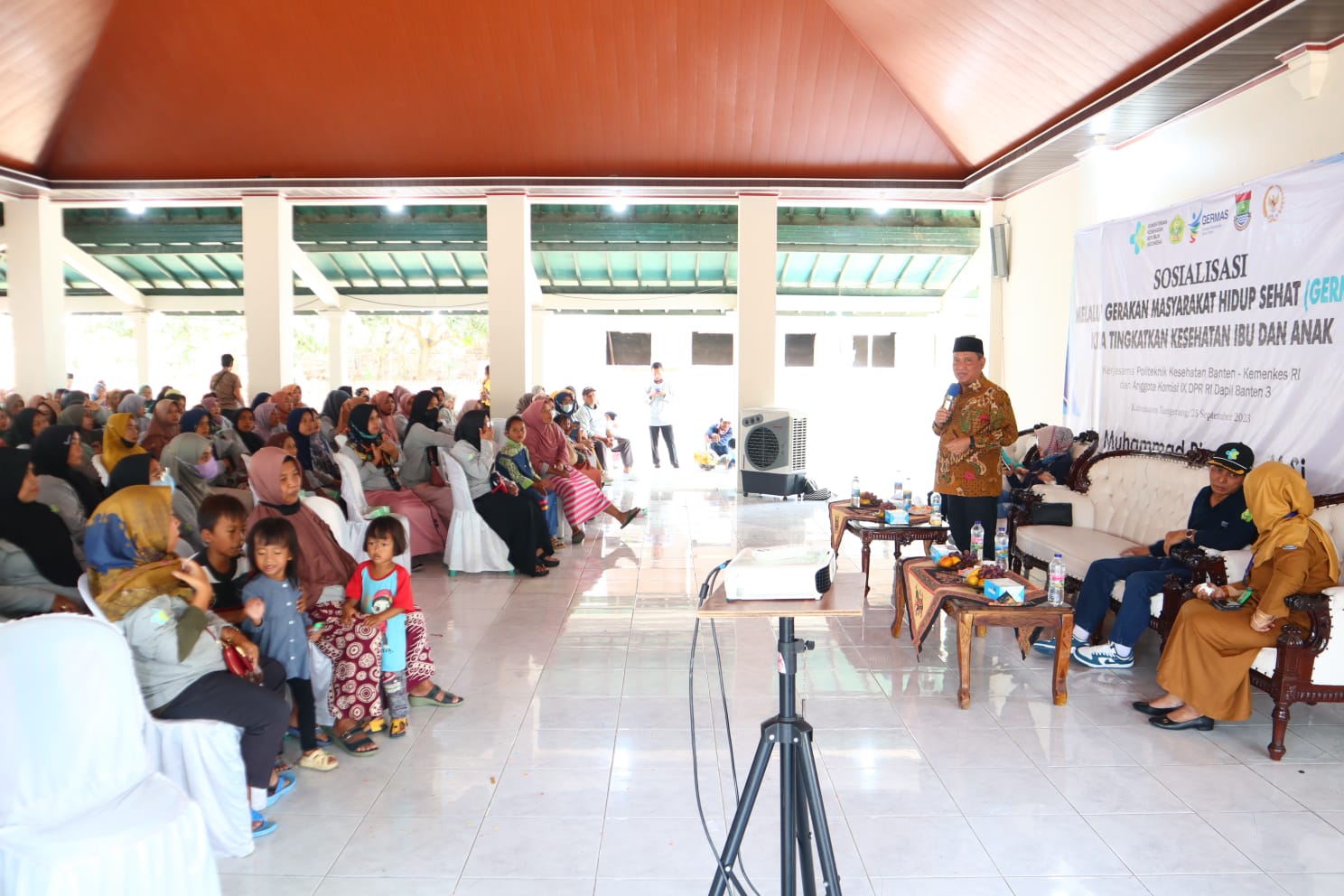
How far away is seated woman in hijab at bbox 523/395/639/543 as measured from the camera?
699cm

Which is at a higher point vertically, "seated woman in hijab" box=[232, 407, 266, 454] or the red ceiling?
the red ceiling

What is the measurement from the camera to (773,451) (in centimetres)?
916

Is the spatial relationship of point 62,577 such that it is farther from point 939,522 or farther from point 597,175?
point 597,175

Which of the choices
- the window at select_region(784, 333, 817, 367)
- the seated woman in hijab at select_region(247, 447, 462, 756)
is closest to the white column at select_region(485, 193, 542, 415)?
the seated woman in hijab at select_region(247, 447, 462, 756)

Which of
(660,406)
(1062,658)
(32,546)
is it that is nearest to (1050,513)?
(1062,658)

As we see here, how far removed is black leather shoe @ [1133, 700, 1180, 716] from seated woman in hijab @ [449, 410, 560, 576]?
3614mm

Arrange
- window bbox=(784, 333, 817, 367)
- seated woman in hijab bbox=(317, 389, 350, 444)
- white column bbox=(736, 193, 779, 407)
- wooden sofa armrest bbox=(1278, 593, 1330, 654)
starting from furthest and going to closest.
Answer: window bbox=(784, 333, 817, 367)
white column bbox=(736, 193, 779, 407)
seated woman in hijab bbox=(317, 389, 350, 444)
wooden sofa armrest bbox=(1278, 593, 1330, 654)

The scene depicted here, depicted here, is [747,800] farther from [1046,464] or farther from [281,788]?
[1046,464]

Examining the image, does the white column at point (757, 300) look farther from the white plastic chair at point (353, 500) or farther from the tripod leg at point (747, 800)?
the tripod leg at point (747, 800)

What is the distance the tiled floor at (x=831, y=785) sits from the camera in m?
2.62

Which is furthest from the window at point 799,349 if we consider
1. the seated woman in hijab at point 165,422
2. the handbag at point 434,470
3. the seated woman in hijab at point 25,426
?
the seated woman in hijab at point 25,426

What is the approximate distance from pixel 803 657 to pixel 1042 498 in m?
2.25

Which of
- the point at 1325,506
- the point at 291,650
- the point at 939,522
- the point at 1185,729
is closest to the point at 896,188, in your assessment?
the point at 939,522

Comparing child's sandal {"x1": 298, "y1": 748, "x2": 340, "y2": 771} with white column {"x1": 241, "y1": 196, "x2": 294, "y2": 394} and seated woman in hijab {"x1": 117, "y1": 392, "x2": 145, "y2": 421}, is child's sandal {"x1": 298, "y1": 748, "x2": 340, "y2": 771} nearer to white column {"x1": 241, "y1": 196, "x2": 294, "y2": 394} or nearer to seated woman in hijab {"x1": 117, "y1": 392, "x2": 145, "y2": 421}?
seated woman in hijab {"x1": 117, "y1": 392, "x2": 145, "y2": 421}
